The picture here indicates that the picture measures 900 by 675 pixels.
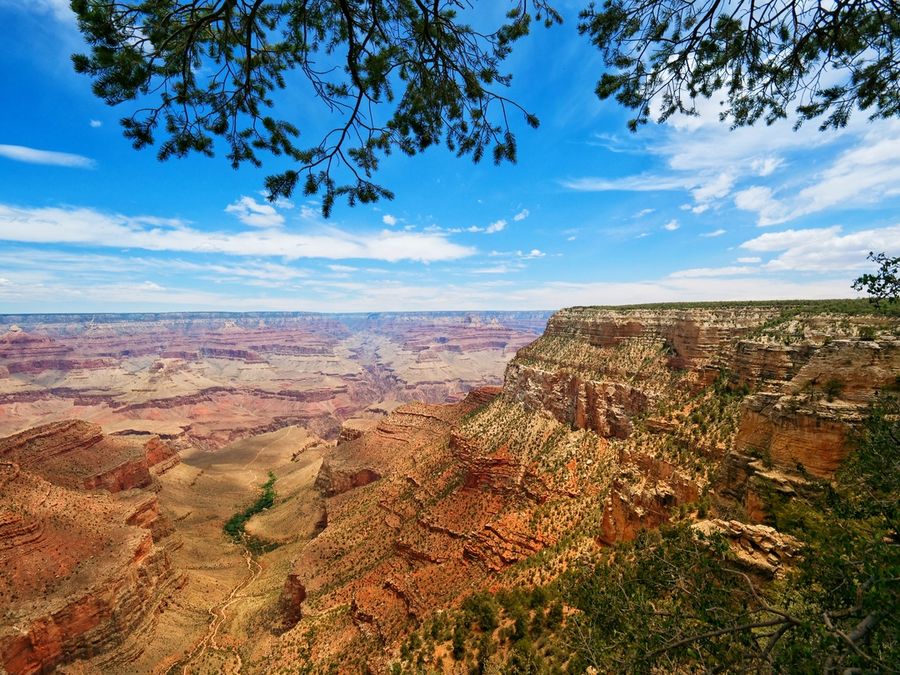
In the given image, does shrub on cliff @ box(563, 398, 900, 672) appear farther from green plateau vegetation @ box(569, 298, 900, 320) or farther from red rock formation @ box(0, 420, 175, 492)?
red rock formation @ box(0, 420, 175, 492)

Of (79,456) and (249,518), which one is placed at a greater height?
(79,456)

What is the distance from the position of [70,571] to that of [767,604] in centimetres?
5348

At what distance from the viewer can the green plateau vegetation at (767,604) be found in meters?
4.52

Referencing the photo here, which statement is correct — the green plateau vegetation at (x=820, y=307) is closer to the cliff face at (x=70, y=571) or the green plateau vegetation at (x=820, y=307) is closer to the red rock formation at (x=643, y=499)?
the red rock formation at (x=643, y=499)

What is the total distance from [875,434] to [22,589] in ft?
184

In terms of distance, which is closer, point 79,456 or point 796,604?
point 796,604

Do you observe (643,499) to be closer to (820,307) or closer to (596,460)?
(596,460)

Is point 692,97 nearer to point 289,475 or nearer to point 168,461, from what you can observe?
point 289,475

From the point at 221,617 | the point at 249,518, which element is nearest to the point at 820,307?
the point at 221,617

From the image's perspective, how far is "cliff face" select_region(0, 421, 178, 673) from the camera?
30281 millimetres

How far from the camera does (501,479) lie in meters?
33.2

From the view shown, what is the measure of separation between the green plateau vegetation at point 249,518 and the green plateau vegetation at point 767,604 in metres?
50.1

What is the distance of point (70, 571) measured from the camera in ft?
117

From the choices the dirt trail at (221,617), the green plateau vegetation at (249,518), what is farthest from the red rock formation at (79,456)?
the dirt trail at (221,617)
